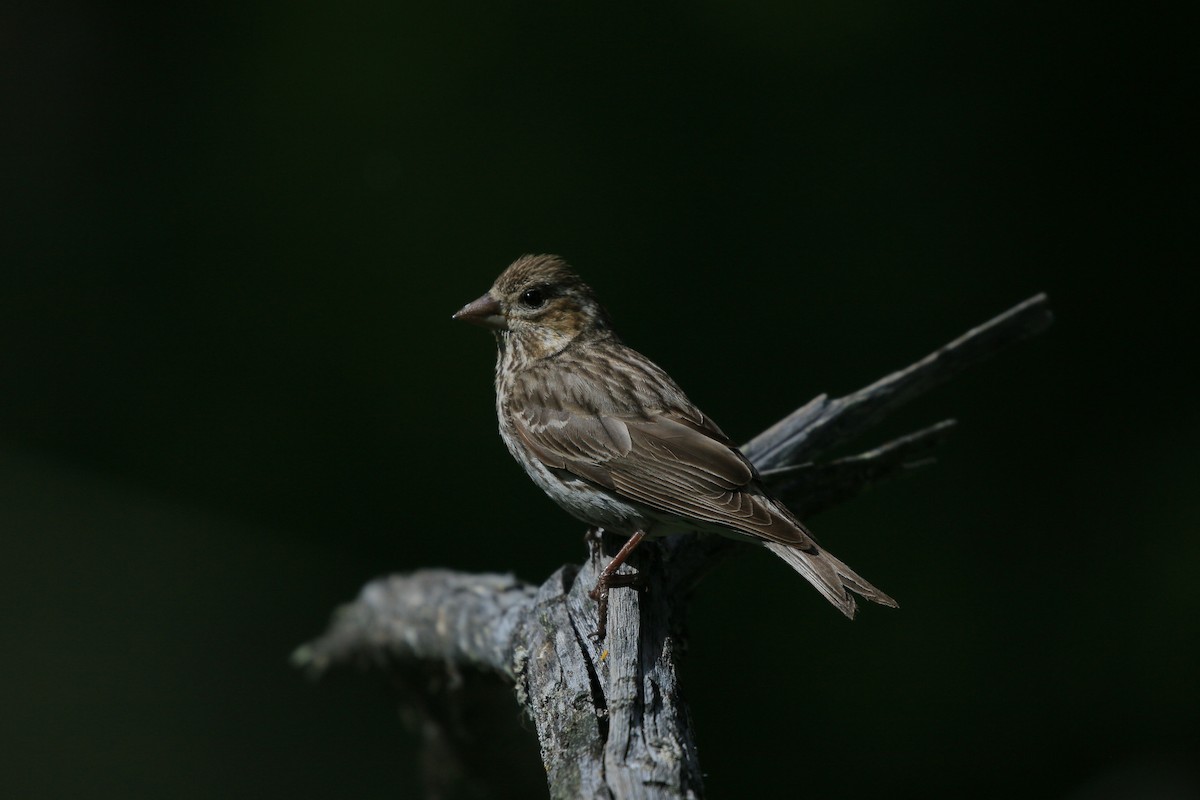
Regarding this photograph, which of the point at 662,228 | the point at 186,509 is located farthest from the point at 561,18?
the point at 186,509

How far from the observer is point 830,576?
2.27 m

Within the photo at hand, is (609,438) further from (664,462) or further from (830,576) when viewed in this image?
(830,576)

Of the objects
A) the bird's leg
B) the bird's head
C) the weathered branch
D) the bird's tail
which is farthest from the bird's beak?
the bird's tail

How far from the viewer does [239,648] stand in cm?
451

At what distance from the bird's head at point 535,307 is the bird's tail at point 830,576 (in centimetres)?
115

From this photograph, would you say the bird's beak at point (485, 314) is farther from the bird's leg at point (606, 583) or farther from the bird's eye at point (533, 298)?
the bird's leg at point (606, 583)

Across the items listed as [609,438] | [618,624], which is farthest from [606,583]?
[609,438]

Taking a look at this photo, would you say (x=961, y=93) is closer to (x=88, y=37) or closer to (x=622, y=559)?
(x=622, y=559)

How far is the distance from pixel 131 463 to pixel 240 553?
0.58m

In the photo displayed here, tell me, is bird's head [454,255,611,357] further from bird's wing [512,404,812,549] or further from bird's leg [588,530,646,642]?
bird's leg [588,530,646,642]

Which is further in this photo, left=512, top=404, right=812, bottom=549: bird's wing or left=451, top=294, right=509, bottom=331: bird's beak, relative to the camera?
left=451, top=294, right=509, bottom=331: bird's beak

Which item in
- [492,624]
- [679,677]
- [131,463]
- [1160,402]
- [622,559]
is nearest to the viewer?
[679,677]

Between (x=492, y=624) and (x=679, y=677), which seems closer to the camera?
(x=679, y=677)

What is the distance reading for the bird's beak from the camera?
3.26 meters
